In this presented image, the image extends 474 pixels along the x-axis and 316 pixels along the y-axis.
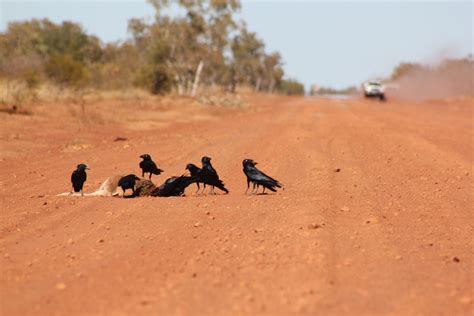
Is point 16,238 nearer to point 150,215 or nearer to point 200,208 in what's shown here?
point 150,215

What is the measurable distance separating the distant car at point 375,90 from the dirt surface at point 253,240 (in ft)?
129

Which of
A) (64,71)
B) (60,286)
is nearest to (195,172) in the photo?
(60,286)

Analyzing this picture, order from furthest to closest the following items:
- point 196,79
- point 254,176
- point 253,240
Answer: point 196,79, point 254,176, point 253,240

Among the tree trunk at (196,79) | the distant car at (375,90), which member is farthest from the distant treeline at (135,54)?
the distant car at (375,90)

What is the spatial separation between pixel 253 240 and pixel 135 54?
59059 mm

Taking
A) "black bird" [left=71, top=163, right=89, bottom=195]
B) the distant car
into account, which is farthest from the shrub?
"black bird" [left=71, top=163, right=89, bottom=195]

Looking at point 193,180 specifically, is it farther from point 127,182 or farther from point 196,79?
point 196,79

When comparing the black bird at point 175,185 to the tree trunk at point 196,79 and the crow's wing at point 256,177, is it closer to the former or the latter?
the crow's wing at point 256,177

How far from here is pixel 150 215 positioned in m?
7.47

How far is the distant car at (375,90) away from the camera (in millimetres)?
52625

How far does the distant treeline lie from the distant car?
11.7 meters

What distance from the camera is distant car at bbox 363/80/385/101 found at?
52.6 metres

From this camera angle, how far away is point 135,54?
63469 mm

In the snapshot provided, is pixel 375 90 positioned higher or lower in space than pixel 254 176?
lower
